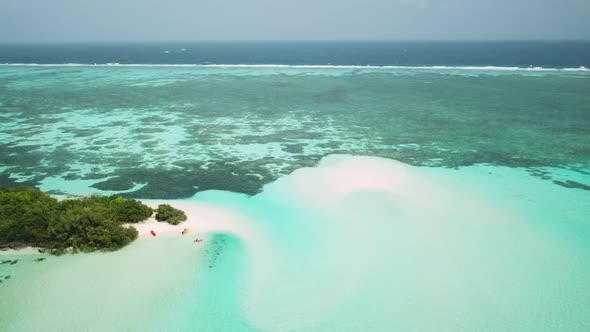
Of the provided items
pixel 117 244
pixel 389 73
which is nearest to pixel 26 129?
pixel 117 244

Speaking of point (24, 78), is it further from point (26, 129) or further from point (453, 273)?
point (453, 273)

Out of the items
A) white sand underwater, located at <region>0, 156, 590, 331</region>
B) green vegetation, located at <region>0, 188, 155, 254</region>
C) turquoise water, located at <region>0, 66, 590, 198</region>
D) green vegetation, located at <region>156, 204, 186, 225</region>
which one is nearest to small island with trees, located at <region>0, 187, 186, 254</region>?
green vegetation, located at <region>0, 188, 155, 254</region>

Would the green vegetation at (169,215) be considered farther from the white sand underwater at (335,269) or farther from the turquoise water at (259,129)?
the turquoise water at (259,129)

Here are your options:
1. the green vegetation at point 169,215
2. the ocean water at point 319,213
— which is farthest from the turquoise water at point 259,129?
the green vegetation at point 169,215

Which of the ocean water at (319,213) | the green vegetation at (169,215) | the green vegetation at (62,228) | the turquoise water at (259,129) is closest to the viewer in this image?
the ocean water at (319,213)

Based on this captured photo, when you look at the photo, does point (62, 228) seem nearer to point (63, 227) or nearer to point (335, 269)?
point (63, 227)

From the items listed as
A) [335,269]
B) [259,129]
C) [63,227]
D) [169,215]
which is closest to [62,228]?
[63,227]

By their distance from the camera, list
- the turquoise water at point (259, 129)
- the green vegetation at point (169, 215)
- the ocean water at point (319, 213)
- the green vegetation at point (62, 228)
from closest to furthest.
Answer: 1. the ocean water at point (319, 213)
2. the green vegetation at point (62, 228)
3. the green vegetation at point (169, 215)
4. the turquoise water at point (259, 129)
